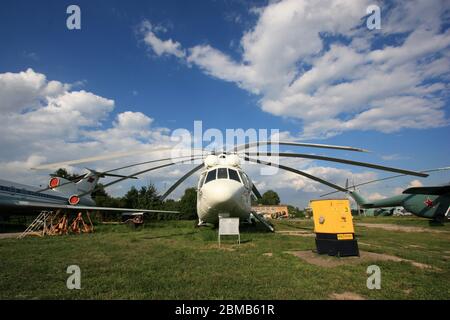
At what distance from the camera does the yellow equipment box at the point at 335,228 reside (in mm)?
7875

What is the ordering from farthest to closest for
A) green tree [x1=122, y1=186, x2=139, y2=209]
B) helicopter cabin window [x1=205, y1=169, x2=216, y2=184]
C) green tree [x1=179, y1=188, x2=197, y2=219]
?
green tree [x1=122, y1=186, x2=139, y2=209], green tree [x1=179, y1=188, x2=197, y2=219], helicopter cabin window [x1=205, y1=169, x2=216, y2=184]

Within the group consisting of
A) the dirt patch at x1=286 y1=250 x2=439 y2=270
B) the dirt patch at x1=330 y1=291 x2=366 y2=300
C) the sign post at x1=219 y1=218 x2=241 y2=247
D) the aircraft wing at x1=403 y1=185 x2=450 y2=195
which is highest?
the aircraft wing at x1=403 y1=185 x2=450 y2=195

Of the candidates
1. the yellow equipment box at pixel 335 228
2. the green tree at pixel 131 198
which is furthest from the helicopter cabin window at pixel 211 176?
the green tree at pixel 131 198

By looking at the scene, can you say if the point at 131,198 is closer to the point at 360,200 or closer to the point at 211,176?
the point at 360,200

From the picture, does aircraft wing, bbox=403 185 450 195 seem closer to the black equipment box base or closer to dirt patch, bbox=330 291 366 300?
the black equipment box base

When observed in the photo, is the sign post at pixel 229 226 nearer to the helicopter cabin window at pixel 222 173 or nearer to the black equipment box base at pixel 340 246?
the helicopter cabin window at pixel 222 173

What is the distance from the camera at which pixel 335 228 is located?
316 inches

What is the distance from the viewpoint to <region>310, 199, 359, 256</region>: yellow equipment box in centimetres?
788

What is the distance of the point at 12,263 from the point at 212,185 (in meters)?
7.53

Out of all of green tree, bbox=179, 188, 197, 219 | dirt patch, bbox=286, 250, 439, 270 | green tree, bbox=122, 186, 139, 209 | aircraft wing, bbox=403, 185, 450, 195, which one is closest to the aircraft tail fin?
aircraft wing, bbox=403, 185, 450, 195

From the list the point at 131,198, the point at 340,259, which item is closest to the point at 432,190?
the point at 340,259
